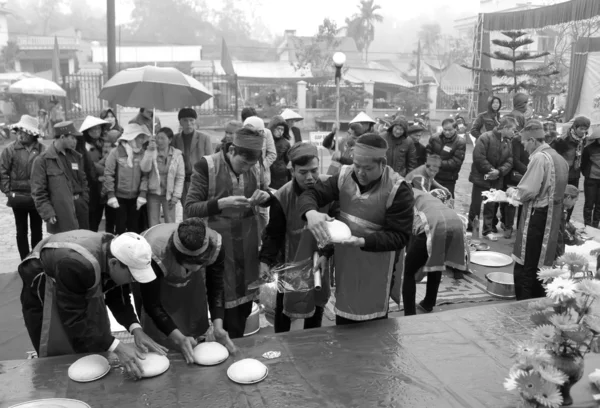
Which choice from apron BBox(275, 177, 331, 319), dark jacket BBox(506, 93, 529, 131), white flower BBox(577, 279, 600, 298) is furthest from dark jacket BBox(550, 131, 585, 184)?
white flower BBox(577, 279, 600, 298)

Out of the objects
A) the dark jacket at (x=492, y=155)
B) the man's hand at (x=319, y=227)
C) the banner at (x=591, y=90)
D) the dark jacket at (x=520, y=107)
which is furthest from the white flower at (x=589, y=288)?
the banner at (x=591, y=90)

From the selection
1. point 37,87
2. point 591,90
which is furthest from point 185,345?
point 591,90

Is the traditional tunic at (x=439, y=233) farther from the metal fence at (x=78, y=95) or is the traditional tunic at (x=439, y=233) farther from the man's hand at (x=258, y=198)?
the metal fence at (x=78, y=95)

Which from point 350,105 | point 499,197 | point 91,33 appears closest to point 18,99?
point 350,105

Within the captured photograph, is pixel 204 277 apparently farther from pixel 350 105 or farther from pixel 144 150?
pixel 350 105

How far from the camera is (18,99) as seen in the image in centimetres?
2016

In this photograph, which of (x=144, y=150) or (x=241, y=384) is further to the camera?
(x=144, y=150)

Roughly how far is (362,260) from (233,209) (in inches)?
32.4

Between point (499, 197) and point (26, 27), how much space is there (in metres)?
62.3

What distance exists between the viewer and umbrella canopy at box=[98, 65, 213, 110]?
5.23m

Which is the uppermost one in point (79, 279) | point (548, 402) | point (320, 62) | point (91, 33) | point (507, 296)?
point (91, 33)

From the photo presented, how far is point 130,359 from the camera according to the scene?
2.14m

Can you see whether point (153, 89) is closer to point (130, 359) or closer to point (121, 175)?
point (121, 175)

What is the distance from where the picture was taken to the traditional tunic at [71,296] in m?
2.15
